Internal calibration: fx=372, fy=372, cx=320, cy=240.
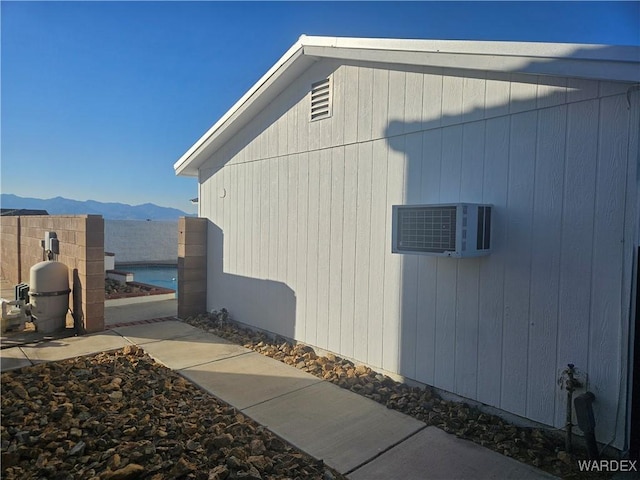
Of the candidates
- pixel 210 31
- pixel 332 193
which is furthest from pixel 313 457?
pixel 210 31

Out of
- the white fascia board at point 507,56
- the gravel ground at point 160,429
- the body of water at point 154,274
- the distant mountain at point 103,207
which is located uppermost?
the distant mountain at point 103,207

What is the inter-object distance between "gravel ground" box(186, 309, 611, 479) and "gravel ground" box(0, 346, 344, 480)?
3.57 ft

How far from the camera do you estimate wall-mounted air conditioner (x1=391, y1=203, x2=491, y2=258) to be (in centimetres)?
282

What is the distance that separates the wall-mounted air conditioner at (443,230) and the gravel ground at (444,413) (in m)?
1.32

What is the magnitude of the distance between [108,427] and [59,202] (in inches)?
2695

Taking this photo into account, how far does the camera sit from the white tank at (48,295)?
5.33m

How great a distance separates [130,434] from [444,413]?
2410 millimetres

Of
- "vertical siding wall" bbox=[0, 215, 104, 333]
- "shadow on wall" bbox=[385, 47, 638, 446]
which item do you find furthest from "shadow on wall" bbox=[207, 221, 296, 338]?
"shadow on wall" bbox=[385, 47, 638, 446]

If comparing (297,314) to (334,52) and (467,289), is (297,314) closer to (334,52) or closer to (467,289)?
(467,289)

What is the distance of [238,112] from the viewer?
5340 mm

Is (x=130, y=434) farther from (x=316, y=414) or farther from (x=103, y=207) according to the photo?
(x=103, y=207)

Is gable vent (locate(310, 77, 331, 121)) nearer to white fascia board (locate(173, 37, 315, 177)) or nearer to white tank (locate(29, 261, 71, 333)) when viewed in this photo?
white fascia board (locate(173, 37, 315, 177))

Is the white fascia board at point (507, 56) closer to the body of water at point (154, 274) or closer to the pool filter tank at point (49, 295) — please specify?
the pool filter tank at point (49, 295)

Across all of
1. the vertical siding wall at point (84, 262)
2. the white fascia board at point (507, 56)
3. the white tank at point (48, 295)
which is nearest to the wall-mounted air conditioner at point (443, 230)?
the white fascia board at point (507, 56)
